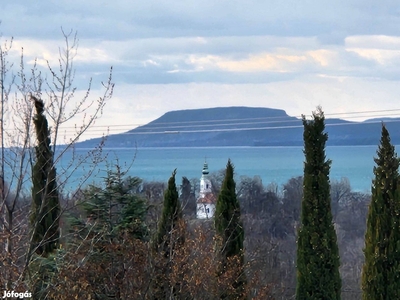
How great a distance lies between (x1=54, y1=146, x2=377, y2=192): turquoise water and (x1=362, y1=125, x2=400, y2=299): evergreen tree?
28.0m

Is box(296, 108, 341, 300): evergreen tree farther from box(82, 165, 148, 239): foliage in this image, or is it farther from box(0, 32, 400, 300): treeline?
box(82, 165, 148, 239): foliage

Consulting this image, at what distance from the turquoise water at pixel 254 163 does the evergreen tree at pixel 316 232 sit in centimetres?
2615

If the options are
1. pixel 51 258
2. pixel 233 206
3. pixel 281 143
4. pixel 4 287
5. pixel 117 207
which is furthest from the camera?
pixel 281 143

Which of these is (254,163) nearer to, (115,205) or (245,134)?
(245,134)

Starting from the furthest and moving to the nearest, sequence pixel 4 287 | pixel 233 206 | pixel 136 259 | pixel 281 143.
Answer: pixel 281 143 → pixel 233 206 → pixel 136 259 → pixel 4 287

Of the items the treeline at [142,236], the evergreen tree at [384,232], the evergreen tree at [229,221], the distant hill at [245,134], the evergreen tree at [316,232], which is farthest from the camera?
the distant hill at [245,134]

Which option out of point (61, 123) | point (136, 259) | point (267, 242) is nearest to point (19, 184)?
point (61, 123)

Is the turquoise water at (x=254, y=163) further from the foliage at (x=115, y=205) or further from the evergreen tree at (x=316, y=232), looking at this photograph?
the foliage at (x=115, y=205)

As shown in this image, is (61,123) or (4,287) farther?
(61,123)

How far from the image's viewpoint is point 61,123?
7.98 m

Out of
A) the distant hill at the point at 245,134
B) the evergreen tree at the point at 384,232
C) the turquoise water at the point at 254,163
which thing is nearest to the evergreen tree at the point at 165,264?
the evergreen tree at the point at 384,232

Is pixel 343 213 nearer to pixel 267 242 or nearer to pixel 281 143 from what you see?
pixel 267 242

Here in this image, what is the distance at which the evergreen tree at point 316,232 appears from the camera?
12.8 metres

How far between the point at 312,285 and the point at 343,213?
27696 millimetres
